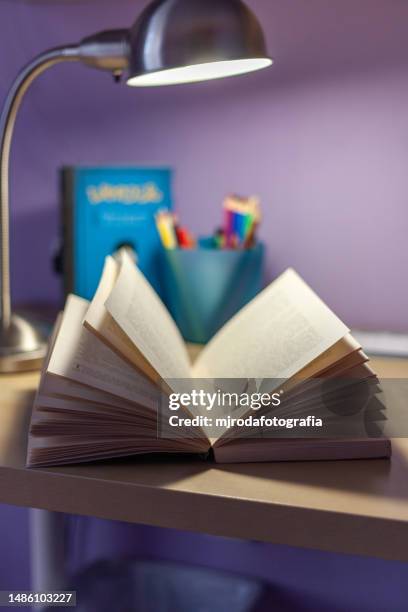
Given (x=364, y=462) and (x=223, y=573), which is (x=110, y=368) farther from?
(x=223, y=573)

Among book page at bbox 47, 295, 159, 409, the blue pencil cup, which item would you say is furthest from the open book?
the blue pencil cup

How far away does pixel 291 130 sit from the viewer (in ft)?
3.53

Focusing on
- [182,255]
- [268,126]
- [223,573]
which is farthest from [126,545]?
[268,126]

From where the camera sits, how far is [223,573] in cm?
114

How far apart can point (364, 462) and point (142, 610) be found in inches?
22.2

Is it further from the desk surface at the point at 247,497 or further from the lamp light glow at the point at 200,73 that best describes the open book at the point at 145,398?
the lamp light glow at the point at 200,73

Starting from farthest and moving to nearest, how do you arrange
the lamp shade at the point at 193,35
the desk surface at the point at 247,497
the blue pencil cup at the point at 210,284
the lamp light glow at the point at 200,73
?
1. the blue pencil cup at the point at 210,284
2. the lamp light glow at the point at 200,73
3. the lamp shade at the point at 193,35
4. the desk surface at the point at 247,497

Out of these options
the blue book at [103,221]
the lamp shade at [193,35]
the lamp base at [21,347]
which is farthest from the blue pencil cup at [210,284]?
the lamp shade at [193,35]

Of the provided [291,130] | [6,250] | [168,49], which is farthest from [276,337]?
[291,130]

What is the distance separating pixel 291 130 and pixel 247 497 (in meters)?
0.69

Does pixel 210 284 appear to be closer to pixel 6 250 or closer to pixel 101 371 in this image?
pixel 6 250

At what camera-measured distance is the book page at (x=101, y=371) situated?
563mm

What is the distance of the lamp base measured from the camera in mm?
854

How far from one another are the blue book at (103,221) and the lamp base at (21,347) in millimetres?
153
